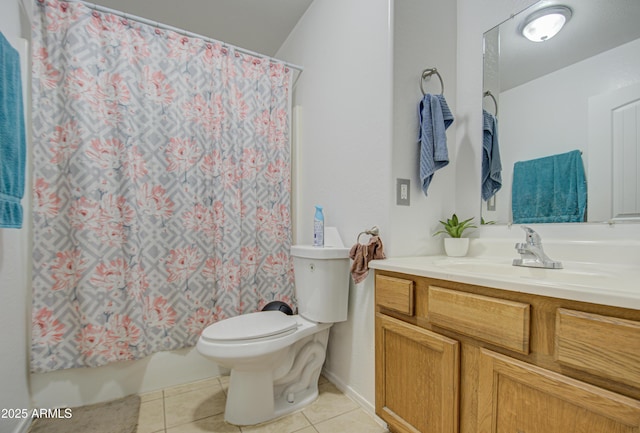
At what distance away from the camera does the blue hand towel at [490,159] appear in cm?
140

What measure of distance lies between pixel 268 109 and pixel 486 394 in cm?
189

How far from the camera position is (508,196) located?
137cm

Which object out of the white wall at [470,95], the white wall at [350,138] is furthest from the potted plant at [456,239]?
the white wall at [350,138]

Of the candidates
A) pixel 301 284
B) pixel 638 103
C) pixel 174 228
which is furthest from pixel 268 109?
pixel 638 103

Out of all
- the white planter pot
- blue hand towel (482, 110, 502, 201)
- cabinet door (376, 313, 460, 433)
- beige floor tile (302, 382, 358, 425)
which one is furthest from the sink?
beige floor tile (302, 382, 358, 425)

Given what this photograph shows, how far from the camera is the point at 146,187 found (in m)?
1.62

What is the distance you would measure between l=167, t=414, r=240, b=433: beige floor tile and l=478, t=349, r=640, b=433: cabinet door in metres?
1.08

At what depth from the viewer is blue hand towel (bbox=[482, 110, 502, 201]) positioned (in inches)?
55.1

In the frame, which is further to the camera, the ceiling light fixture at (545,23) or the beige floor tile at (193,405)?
the beige floor tile at (193,405)

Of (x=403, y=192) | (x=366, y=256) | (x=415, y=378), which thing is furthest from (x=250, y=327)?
(x=403, y=192)

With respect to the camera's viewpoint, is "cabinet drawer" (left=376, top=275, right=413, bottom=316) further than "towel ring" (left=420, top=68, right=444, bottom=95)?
No

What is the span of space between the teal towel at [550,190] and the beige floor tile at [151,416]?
1.91m

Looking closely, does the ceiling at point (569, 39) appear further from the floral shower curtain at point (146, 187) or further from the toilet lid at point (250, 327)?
the toilet lid at point (250, 327)

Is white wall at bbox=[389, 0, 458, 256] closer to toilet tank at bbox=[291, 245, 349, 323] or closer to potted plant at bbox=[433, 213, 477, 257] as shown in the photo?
potted plant at bbox=[433, 213, 477, 257]
